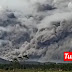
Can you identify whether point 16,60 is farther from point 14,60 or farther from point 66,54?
point 66,54

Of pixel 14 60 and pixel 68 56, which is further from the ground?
pixel 68 56

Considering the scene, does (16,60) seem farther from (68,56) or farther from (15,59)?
(68,56)

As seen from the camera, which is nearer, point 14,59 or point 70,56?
point 70,56

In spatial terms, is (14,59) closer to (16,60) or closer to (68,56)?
(16,60)

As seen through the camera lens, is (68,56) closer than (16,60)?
Yes

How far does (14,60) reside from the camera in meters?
198

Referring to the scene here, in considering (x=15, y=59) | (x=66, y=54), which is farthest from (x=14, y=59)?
(x=66, y=54)

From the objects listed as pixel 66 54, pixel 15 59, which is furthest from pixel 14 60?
pixel 66 54

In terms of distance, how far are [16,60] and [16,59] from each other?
2.04 metres

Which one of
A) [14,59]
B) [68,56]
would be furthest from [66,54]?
[14,59]

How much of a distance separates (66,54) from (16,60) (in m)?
156

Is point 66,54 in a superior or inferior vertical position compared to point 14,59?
superior

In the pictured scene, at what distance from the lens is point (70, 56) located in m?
46.6

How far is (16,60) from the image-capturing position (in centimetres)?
19888
